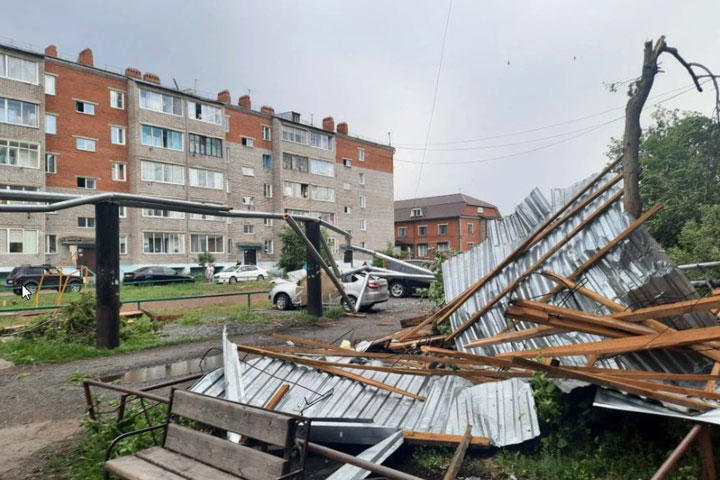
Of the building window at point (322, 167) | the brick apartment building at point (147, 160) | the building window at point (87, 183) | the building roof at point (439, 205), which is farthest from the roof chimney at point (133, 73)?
the building roof at point (439, 205)

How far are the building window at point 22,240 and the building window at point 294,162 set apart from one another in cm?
2250

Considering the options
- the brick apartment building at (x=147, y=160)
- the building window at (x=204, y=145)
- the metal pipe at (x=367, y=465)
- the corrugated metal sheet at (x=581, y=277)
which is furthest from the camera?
the building window at (x=204, y=145)

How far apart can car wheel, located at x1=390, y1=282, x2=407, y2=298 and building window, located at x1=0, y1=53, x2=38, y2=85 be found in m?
28.9

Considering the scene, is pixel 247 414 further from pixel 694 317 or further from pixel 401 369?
pixel 694 317

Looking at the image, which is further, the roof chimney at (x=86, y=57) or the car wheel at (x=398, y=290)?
the roof chimney at (x=86, y=57)

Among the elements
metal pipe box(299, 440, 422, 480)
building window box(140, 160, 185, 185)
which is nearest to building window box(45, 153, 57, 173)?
building window box(140, 160, 185, 185)

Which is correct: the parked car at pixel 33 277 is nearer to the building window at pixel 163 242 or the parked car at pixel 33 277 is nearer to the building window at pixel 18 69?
the building window at pixel 163 242

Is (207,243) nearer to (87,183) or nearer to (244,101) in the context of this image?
(87,183)

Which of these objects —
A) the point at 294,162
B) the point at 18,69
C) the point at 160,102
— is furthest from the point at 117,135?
the point at 294,162

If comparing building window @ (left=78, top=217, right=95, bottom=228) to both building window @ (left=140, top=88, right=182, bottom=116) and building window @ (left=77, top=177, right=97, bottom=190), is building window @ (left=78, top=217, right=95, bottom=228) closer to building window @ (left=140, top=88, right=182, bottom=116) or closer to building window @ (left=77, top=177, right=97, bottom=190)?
building window @ (left=77, top=177, right=97, bottom=190)

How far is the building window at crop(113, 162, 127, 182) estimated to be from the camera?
3634cm

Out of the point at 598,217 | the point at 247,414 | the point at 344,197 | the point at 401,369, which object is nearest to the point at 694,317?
the point at 598,217

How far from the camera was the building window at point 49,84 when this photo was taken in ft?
109

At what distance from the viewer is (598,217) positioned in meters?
6.34
